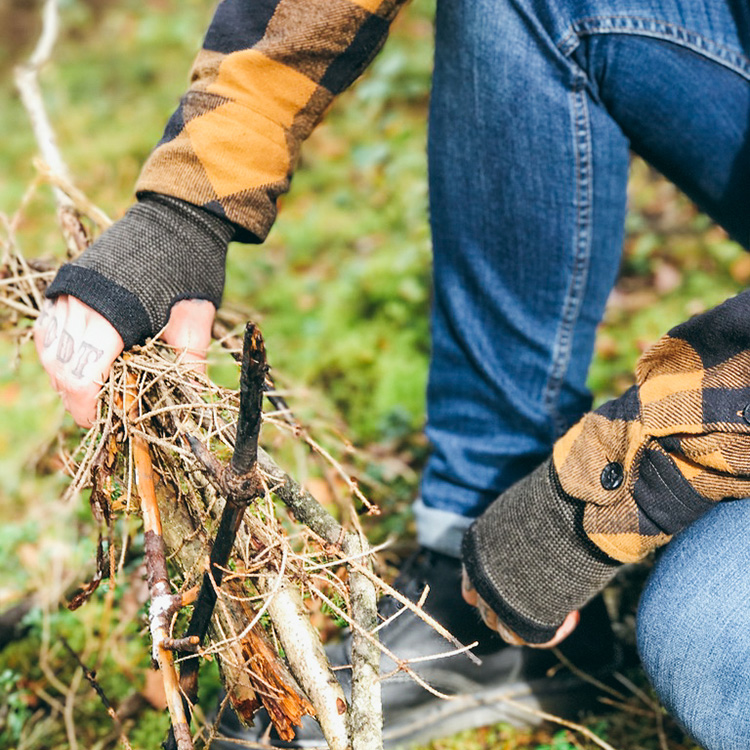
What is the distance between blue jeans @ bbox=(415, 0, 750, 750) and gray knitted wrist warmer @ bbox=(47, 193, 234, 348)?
57 centimetres

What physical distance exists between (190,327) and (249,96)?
0.43 m

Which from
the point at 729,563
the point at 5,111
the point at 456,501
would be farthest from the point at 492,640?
the point at 5,111

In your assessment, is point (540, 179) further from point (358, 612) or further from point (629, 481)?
point (358, 612)

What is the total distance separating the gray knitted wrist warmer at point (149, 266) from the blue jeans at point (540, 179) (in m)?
0.56

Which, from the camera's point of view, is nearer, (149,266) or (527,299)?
(149,266)

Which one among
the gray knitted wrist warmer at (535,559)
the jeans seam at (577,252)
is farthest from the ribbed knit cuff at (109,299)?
the jeans seam at (577,252)

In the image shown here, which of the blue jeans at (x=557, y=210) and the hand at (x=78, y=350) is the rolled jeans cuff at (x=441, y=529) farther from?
the hand at (x=78, y=350)

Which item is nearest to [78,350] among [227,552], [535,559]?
[227,552]

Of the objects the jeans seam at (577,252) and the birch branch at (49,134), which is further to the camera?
the birch branch at (49,134)

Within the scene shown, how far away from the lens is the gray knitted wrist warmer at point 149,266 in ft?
3.92

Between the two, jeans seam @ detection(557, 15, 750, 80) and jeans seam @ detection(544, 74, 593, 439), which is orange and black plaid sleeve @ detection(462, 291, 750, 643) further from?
jeans seam @ detection(557, 15, 750, 80)

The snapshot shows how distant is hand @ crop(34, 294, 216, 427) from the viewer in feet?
3.88

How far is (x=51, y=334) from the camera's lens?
123 cm

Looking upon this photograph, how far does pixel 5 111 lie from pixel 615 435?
6.50 meters
